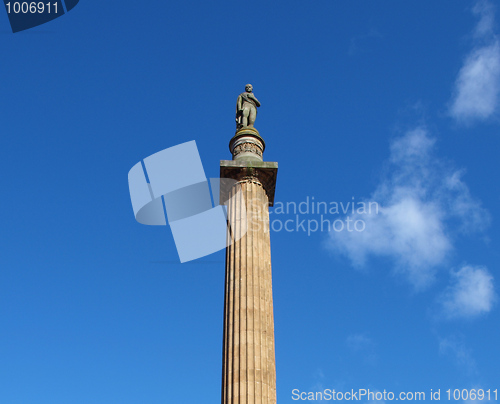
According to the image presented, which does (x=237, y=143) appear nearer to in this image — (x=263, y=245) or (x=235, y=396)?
(x=263, y=245)

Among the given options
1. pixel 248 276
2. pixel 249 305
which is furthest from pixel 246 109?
pixel 249 305

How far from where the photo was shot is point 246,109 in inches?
947

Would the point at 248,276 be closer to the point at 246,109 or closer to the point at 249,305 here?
the point at 249,305

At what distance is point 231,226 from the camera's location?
2027 centimetres

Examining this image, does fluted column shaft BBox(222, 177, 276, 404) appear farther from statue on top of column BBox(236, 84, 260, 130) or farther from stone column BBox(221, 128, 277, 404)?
statue on top of column BBox(236, 84, 260, 130)

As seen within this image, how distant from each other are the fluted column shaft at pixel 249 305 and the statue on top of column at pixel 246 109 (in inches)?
141

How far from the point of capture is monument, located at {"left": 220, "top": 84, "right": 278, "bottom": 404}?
16.8 meters

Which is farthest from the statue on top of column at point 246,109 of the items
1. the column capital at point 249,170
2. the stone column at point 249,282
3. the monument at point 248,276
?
the column capital at point 249,170

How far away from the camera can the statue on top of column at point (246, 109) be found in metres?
23.9

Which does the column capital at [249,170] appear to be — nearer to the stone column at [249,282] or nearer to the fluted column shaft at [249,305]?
the stone column at [249,282]

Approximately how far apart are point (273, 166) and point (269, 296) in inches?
207

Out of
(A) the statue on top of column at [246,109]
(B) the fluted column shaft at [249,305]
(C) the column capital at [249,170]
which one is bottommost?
(B) the fluted column shaft at [249,305]

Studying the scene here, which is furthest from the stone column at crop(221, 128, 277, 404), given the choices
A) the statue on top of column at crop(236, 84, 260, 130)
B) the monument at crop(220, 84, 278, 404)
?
the statue on top of column at crop(236, 84, 260, 130)

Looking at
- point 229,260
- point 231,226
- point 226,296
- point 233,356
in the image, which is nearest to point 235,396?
point 233,356
